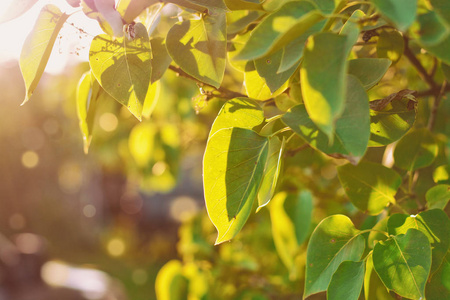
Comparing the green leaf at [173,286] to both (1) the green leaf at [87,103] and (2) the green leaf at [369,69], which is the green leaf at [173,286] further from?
(2) the green leaf at [369,69]

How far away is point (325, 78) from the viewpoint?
0.23 meters

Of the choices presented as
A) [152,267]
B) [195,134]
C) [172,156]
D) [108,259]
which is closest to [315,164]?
[172,156]

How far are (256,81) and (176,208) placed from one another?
22.3 ft

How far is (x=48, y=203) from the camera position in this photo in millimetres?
7383

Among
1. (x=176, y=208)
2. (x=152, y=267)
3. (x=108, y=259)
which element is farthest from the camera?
(x=176, y=208)

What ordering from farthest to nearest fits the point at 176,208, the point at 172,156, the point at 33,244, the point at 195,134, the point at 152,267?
the point at 176,208
the point at 33,244
the point at 152,267
the point at 195,134
the point at 172,156

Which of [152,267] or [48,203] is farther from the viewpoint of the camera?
[48,203]

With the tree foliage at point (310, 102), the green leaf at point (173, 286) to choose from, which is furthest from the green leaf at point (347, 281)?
the green leaf at point (173, 286)

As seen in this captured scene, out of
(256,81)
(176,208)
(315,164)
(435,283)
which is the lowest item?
(176,208)

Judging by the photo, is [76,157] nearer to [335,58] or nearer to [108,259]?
[108,259]

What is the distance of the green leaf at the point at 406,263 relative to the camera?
337mm

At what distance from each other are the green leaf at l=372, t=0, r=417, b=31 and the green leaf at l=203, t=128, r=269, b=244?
15 centimetres

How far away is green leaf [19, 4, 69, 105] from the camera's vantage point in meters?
0.38

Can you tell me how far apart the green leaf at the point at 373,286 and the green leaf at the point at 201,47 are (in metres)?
0.22
